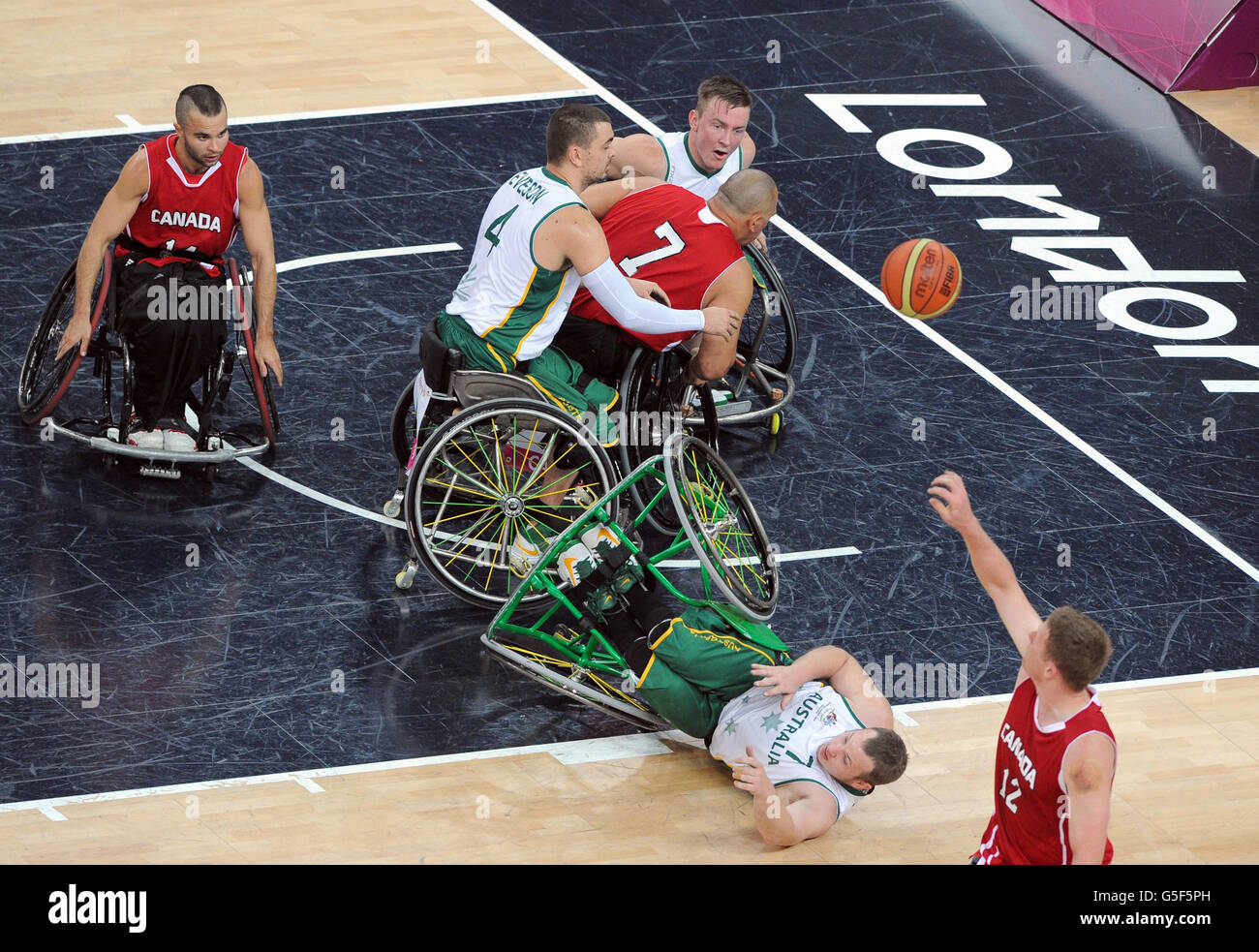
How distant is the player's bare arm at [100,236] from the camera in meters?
8.73

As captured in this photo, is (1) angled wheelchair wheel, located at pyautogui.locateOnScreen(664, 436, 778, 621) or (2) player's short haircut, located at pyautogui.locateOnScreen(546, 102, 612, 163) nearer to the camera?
(1) angled wheelchair wheel, located at pyautogui.locateOnScreen(664, 436, 778, 621)

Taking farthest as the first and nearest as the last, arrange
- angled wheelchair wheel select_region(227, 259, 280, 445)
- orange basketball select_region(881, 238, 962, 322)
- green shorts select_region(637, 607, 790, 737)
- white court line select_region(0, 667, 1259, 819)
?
orange basketball select_region(881, 238, 962, 322), angled wheelchair wheel select_region(227, 259, 280, 445), green shorts select_region(637, 607, 790, 737), white court line select_region(0, 667, 1259, 819)

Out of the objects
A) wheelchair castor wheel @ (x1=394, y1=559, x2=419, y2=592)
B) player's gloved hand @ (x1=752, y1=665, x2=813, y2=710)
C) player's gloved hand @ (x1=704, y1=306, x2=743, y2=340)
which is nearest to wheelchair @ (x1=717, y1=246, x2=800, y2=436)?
player's gloved hand @ (x1=704, y1=306, x2=743, y2=340)

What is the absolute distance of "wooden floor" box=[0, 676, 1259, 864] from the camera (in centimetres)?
701

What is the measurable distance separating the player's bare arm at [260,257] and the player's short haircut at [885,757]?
3.47 m

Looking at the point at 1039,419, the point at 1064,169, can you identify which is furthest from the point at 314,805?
the point at 1064,169

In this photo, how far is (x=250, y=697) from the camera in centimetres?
785

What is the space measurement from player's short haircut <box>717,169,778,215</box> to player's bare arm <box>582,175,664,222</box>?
1.46 ft

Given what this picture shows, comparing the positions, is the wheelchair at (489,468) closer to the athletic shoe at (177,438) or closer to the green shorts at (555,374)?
the green shorts at (555,374)

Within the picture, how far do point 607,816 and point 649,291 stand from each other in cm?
260

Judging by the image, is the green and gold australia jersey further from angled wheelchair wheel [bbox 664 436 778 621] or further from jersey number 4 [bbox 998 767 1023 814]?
jersey number 4 [bbox 998 767 1023 814]

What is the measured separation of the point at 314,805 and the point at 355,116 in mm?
6491

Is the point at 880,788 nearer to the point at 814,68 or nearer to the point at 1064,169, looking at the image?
the point at 1064,169

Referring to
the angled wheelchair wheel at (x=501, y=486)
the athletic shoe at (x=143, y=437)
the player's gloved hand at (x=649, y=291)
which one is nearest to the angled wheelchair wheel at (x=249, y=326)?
the athletic shoe at (x=143, y=437)
